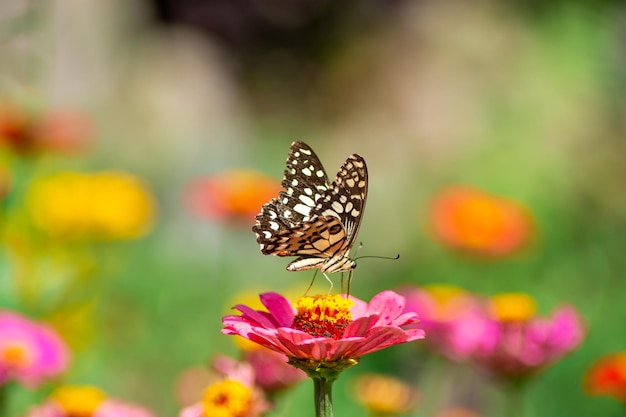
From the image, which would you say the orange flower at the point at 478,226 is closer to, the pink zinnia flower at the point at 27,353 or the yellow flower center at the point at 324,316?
the pink zinnia flower at the point at 27,353

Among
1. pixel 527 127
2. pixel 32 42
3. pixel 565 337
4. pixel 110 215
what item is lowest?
pixel 565 337

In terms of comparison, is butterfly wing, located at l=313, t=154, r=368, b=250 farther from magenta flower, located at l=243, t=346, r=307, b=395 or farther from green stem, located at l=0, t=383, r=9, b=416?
green stem, located at l=0, t=383, r=9, b=416

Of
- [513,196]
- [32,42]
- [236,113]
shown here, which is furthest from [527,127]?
[32,42]

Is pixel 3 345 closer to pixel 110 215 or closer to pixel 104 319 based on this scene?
pixel 110 215

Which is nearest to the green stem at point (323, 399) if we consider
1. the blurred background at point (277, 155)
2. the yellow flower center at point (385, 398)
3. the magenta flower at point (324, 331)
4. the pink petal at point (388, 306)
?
the magenta flower at point (324, 331)

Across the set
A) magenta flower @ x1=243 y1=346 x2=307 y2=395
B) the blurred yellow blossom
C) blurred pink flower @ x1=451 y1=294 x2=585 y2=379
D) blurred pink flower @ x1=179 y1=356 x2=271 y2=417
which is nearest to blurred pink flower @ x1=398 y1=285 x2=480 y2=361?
blurred pink flower @ x1=451 y1=294 x2=585 y2=379

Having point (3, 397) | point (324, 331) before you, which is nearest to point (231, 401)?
point (324, 331)
